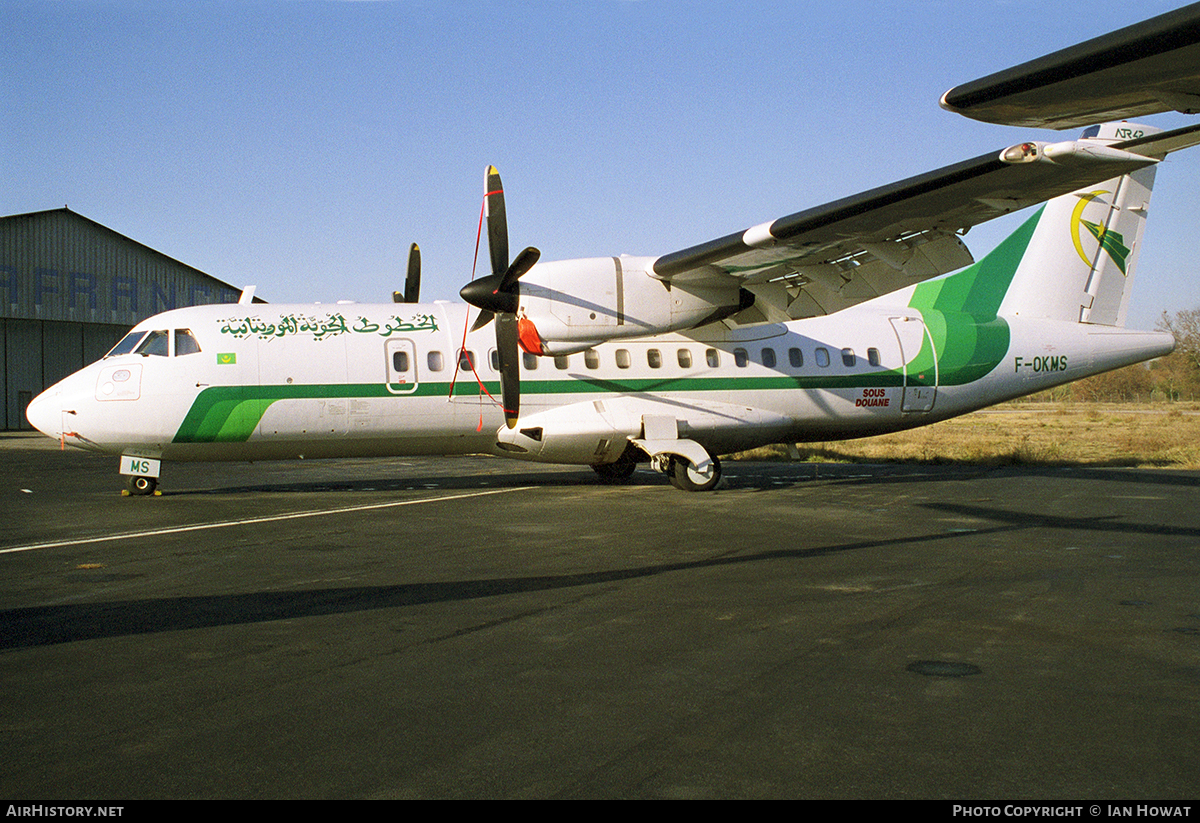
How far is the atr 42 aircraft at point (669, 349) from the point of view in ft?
43.4

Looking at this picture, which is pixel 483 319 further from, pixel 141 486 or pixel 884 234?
pixel 141 486

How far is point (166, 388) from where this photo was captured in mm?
13867

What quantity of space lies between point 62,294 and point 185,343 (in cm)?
3267

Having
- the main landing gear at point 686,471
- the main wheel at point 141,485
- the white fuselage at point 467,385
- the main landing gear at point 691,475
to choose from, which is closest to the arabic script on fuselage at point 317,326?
the white fuselage at point 467,385

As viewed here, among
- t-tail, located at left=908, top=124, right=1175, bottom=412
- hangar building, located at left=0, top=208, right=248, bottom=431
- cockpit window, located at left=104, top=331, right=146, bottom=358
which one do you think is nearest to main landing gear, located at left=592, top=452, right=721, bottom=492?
t-tail, located at left=908, top=124, right=1175, bottom=412

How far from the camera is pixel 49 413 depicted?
1386 cm

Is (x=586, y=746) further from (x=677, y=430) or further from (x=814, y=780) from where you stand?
(x=677, y=430)

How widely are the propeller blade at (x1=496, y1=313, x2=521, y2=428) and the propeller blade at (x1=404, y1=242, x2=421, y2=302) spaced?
4293mm

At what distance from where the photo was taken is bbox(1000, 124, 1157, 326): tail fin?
17500mm

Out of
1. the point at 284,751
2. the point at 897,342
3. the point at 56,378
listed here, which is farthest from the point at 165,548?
the point at 56,378

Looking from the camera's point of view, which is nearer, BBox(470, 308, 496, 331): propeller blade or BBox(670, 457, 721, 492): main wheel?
BBox(470, 308, 496, 331): propeller blade

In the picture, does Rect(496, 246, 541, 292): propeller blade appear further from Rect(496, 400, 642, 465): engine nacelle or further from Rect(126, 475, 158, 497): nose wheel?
Rect(126, 475, 158, 497): nose wheel

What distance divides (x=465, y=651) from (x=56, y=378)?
146ft

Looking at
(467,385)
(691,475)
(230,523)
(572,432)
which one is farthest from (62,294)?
(691,475)
